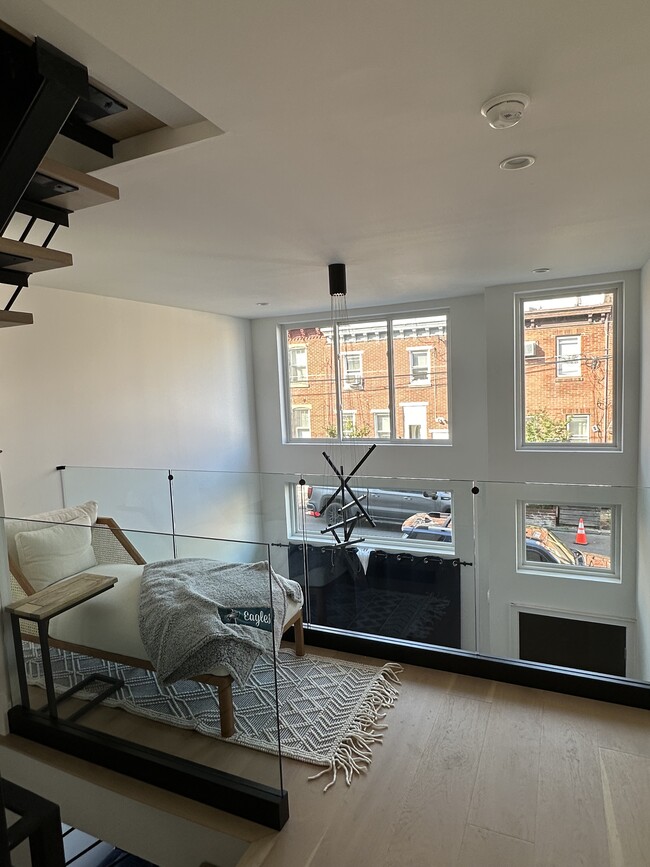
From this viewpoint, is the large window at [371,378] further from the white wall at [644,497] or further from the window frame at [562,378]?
Result: the white wall at [644,497]

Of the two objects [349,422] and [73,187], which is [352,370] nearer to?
[349,422]

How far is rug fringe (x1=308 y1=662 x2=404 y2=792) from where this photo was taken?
2119 millimetres

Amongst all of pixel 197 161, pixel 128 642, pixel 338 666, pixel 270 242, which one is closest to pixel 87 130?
pixel 197 161

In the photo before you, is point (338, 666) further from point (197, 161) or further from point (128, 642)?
point (197, 161)

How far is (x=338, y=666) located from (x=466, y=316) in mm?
4313

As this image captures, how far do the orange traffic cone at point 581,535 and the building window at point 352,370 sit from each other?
3.15 meters

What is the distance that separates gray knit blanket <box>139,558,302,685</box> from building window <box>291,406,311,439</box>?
182 inches

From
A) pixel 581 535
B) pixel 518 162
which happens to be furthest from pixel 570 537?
pixel 518 162

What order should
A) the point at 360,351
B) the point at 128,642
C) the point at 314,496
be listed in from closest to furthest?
the point at 128,642, the point at 314,496, the point at 360,351

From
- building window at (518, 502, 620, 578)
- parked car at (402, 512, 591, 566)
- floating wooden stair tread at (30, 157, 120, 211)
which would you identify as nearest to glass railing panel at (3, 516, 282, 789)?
floating wooden stair tread at (30, 157, 120, 211)

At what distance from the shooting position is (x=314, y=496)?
15.0 ft

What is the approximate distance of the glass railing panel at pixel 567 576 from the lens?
12.4ft

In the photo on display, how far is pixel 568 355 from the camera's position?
542 centimetres

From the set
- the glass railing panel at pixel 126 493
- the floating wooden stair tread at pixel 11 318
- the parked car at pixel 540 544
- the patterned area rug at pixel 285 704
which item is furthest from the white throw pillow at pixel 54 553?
the parked car at pixel 540 544
